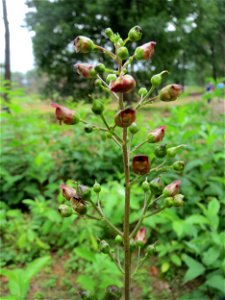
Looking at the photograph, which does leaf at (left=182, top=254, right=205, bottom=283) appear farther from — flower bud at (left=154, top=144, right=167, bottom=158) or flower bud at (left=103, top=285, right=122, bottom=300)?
flower bud at (left=154, top=144, right=167, bottom=158)

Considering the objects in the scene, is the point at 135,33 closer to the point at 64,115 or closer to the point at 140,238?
the point at 64,115

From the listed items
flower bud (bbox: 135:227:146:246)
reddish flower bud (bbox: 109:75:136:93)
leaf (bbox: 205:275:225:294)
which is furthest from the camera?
leaf (bbox: 205:275:225:294)

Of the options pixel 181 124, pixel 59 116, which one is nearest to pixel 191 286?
pixel 181 124

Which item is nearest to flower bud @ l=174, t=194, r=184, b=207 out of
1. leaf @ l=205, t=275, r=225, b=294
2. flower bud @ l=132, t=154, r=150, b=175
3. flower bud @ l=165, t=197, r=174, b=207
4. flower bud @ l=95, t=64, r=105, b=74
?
flower bud @ l=165, t=197, r=174, b=207

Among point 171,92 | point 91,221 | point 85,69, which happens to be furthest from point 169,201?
point 91,221

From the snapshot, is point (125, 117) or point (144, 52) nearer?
point (125, 117)

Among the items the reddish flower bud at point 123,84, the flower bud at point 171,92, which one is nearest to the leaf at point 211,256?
the flower bud at point 171,92
